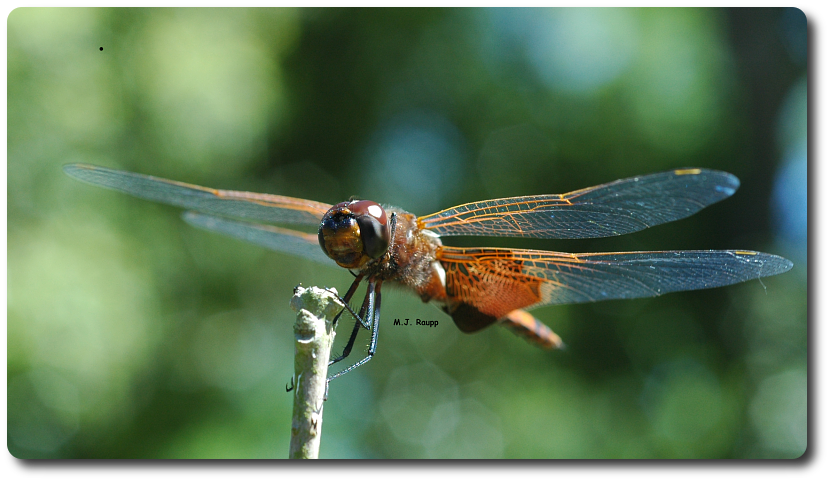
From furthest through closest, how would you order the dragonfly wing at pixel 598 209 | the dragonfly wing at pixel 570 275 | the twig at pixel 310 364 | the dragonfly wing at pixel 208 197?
the dragonfly wing at pixel 208 197, the dragonfly wing at pixel 570 275, the dragonfly wing at pixel 598 209, the twig at pixel 310 364

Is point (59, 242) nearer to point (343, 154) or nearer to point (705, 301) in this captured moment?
point (343, 154)

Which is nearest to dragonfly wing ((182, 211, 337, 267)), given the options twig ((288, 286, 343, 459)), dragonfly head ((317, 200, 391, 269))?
dragonfly head ((317, 200, 391, 269))

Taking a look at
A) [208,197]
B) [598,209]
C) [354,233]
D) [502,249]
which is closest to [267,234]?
[208,197]

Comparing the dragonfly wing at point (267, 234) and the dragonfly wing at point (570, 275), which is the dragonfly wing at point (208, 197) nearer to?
the dragonfly wing at point (267, 234)

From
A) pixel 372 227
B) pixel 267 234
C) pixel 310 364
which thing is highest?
pixel 372 227

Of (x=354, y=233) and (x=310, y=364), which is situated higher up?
(x=354, y=233)

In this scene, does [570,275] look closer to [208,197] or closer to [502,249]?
[502,249]

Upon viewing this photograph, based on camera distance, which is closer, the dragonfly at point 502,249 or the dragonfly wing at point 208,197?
the dragonfly at point 502,249

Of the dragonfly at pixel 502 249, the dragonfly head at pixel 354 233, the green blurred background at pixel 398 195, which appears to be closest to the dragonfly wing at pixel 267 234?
the dragonfly at pixel 502 249
